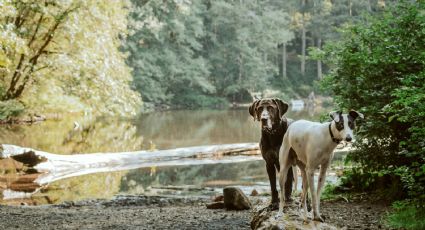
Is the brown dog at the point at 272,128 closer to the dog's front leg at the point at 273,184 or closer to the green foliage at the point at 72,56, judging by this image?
the dog's front leg at the point at 273,184

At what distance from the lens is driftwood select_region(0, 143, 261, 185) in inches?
655

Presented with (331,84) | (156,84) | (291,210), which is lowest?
(291,210)

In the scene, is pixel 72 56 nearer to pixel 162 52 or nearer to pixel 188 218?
pixel 188 218

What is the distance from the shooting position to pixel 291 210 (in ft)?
20.7

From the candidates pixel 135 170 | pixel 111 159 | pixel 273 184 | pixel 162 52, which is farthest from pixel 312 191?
pixel 162 52

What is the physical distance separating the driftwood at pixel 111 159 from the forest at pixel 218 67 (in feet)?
10.3

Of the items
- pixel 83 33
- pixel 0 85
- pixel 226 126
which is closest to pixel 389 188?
pixel 83 33

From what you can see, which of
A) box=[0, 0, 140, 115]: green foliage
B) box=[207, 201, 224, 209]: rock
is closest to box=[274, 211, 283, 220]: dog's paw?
box=[207, 201, 224, 209]: rock

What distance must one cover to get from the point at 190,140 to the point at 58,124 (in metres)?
9.74

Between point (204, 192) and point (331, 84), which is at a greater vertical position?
point (331, 84)

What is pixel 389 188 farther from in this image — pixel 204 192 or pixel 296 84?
pixel 296 84

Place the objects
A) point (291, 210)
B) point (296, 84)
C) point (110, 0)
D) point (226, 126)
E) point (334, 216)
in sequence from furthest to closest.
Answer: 1. point (296, 84)
2. point (226, 126)
3. point (110, 0)
4. point (334, 216)
5. point (291, 210)

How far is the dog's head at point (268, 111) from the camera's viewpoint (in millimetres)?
5848

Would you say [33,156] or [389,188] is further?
[33,156]
